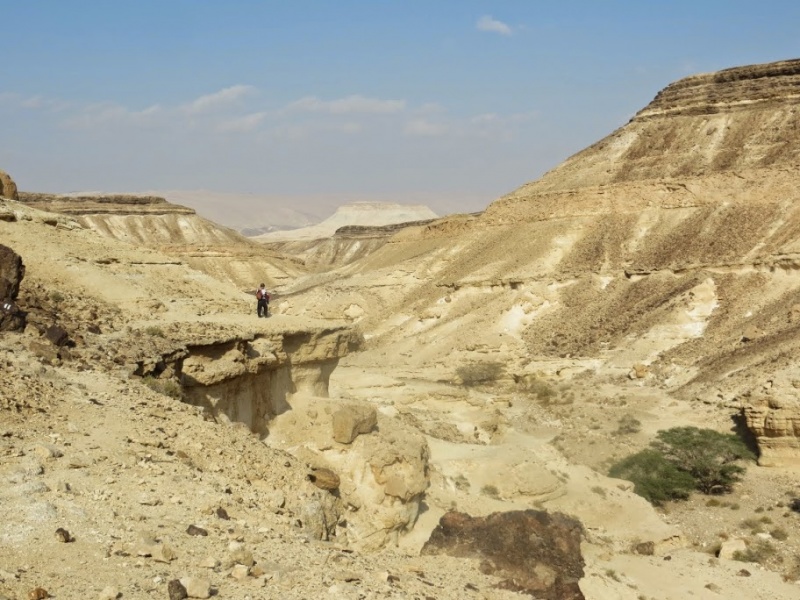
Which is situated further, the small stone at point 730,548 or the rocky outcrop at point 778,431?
the rocky outcrop at point 778,431

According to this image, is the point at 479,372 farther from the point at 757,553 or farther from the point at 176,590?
the point at 176,590

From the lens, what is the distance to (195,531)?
21.7ft

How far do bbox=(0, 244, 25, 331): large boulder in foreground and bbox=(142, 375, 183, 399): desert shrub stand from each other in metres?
1.52

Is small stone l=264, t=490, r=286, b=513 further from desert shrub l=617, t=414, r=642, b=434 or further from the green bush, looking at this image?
desert shrub l=617, t=414, r=642, b=434

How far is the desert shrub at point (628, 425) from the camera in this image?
2244 centimetres

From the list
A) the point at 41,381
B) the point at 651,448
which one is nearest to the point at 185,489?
the point at 41,381

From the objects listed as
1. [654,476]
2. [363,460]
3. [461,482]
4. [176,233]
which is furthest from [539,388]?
[176,233]

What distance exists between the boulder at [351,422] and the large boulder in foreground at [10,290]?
4409mm

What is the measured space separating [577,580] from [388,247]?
160 feet

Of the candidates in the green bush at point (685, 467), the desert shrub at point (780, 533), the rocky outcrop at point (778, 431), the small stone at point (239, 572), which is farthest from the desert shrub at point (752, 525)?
the small stone at point (239, 572)

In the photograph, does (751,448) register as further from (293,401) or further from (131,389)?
(131,389)

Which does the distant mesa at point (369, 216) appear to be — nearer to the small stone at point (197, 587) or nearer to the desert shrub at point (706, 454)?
the desert shrub at point (706, 454)

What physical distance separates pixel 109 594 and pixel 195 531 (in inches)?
50.9

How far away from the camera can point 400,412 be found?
64.9ft
